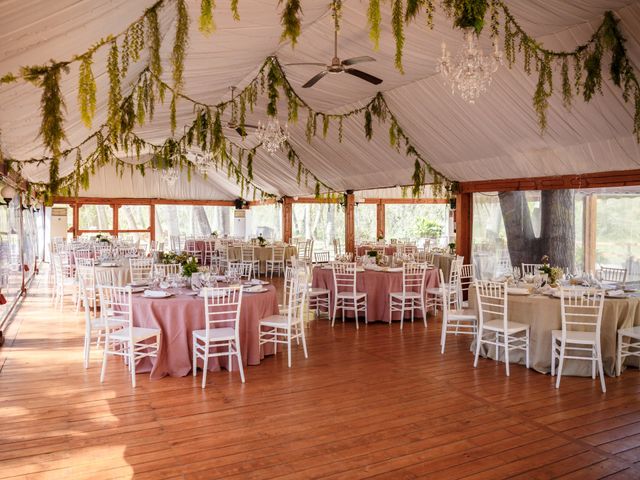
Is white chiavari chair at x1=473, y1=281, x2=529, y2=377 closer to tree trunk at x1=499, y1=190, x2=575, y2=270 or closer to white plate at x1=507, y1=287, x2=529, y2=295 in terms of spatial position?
white plate at x1=507, y1=287, x2=529, y2=295

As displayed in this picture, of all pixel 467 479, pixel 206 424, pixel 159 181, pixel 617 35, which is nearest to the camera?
pixel 467 479

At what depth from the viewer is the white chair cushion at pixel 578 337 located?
545 cm

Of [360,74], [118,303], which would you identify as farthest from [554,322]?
[118,303]

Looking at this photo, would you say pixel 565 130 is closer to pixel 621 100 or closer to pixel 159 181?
pixel 621 100

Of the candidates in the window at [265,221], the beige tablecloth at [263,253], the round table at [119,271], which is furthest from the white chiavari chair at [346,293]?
the window at [265,221]

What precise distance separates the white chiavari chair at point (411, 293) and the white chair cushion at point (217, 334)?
3.68 meters

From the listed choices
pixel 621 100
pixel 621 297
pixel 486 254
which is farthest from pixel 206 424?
pixel 486 254

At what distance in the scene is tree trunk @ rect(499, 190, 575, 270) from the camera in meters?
11.3

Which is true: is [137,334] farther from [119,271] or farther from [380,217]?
[380,217]

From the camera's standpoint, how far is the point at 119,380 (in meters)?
5.64

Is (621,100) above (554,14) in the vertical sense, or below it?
below

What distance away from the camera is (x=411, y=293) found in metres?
8.80

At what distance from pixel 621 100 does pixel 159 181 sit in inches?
738

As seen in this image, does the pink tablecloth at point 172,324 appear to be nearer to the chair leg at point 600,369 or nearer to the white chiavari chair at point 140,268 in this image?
the white chiavari chair at point 140,268
